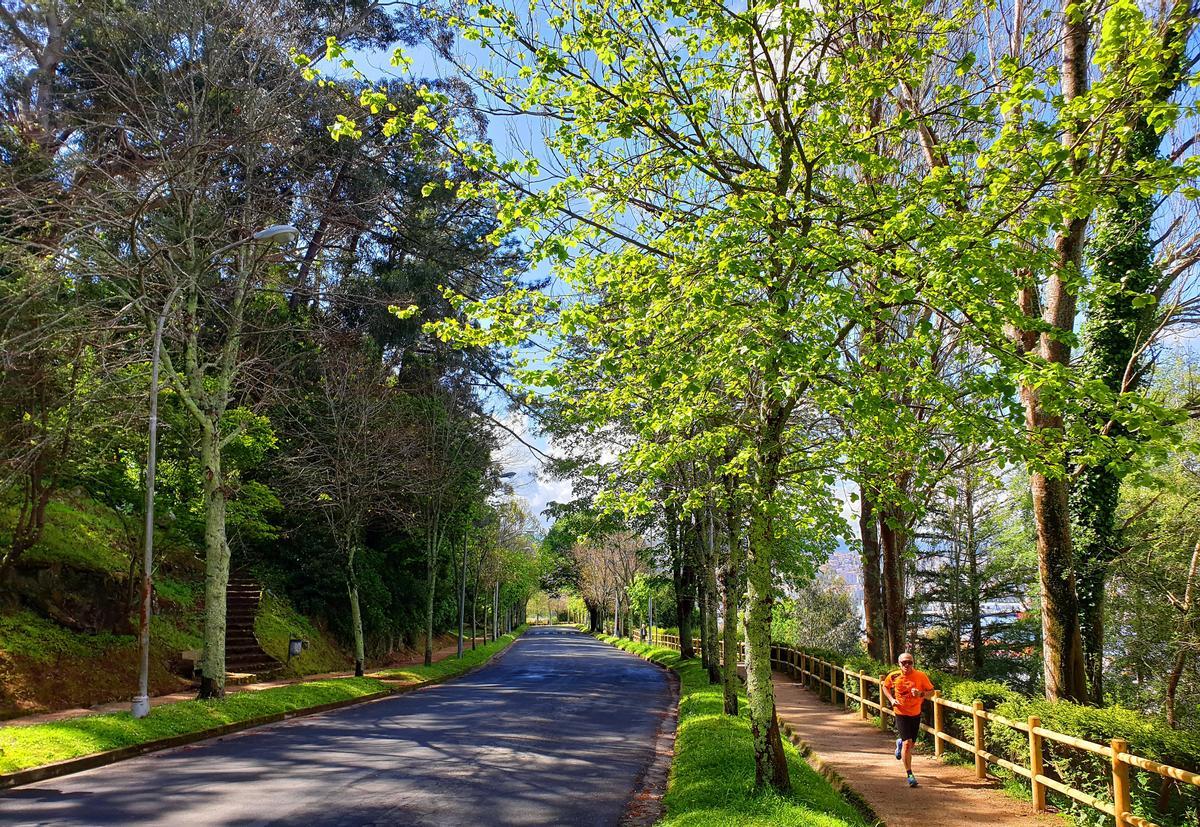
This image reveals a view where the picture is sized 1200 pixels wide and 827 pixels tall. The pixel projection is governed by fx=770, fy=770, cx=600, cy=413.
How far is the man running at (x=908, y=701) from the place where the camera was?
10.2m

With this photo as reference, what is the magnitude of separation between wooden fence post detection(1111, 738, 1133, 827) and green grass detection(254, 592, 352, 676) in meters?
21.7

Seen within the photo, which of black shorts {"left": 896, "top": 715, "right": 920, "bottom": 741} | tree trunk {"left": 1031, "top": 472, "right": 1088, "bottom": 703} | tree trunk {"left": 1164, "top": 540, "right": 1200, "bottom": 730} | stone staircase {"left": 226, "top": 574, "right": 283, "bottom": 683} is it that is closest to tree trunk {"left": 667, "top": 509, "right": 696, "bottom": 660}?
stone staircase {"left": 226, "top": 574, "right": 283, "bottom": 683}

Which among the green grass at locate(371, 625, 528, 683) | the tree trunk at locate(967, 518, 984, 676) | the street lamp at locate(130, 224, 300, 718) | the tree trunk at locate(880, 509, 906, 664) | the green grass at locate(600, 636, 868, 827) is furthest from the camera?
the tree trunk at locate(967, 518, 984, 676)

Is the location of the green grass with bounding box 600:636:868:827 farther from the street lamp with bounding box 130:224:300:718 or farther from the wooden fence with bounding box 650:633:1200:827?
the street lamp with bounding box 130:224:300:718

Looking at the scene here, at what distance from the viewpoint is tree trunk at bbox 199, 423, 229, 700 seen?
50.0 ft

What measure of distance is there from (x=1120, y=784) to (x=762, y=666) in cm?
341

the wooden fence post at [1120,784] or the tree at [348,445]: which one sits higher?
the tree at [348,445]

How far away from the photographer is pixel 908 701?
10.4 meters

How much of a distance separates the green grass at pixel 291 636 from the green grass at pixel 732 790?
48.1ft

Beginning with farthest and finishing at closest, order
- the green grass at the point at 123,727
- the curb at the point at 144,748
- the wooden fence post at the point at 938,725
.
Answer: the wooden fence post at the point at 938,725
the green grass at the point at 123,727
the curb at the point at 144,748

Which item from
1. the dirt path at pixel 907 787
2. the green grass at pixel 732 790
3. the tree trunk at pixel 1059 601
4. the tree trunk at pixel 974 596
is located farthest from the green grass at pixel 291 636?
the tree trunk at pixel 974 596

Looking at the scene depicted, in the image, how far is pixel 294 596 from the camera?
27.7m

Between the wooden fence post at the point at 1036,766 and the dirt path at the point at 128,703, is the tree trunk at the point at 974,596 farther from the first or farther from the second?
the dirt path at the point at 128,703

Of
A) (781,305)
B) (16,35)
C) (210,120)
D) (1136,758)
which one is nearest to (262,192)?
(210,120)
